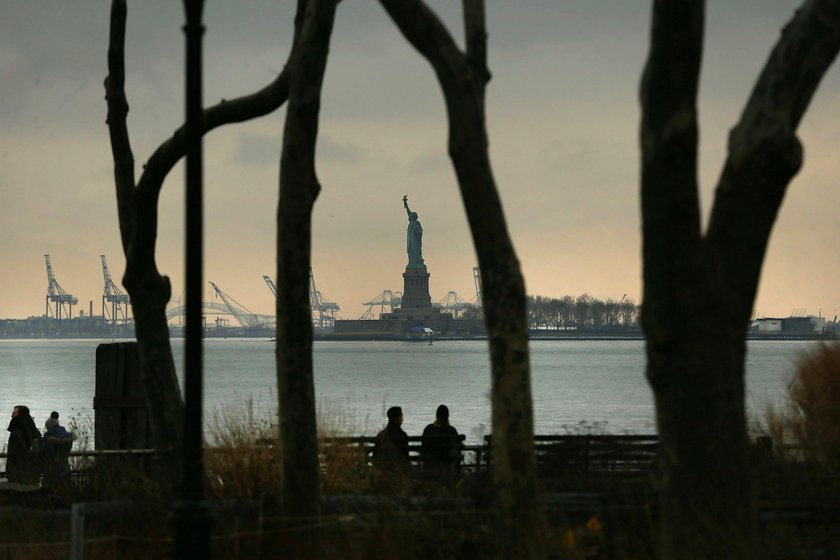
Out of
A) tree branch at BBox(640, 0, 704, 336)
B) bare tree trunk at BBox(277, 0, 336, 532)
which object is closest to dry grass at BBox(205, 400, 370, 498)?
bare tree trunk at BBox(277, 0, 336, 532)

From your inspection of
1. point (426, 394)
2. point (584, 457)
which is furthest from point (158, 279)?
point (426, 394)

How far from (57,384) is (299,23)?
93320 millimetres

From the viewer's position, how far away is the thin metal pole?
7.40m

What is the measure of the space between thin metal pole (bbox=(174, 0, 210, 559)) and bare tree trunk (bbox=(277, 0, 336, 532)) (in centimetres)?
369

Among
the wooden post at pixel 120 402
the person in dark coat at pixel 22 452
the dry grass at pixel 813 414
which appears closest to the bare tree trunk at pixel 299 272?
the dry grass at pixel 813 414

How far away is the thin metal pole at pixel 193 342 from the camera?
291 inches

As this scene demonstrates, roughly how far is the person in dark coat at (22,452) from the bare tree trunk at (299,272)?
520cm

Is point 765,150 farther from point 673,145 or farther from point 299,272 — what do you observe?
point 299,272

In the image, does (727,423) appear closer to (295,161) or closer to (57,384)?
(295,161)

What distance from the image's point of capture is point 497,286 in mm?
A: 9734

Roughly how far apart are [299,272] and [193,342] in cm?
398

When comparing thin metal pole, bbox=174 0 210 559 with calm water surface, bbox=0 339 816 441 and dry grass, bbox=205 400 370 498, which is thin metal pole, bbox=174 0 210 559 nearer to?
dry grass, bbox=205 400 370 498

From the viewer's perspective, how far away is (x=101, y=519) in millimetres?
11383

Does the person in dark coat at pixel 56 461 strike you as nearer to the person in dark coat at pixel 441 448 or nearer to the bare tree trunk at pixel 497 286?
the person in dark coat at pixel 441 448
